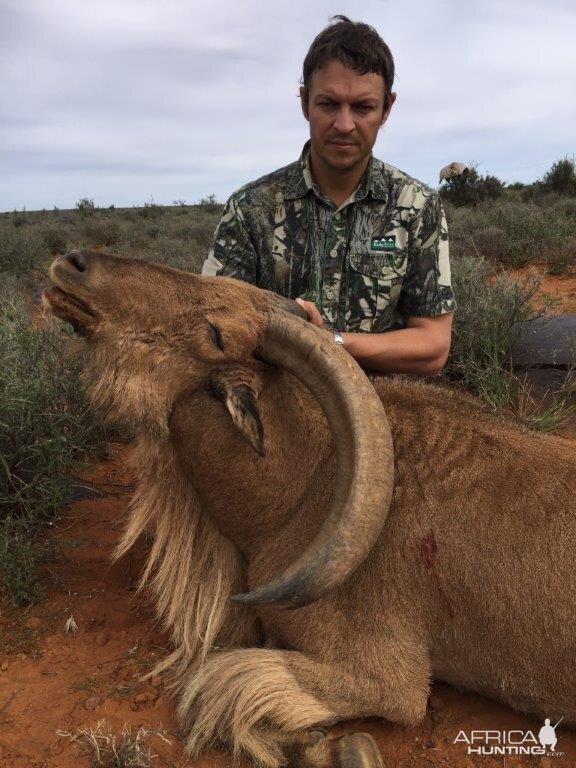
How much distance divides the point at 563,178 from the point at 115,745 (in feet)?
84.3

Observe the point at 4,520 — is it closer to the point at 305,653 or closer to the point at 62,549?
the point at 62,549

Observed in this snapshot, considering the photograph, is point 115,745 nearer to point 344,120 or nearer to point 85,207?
point 344,120

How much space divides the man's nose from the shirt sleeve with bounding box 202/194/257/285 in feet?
2.82

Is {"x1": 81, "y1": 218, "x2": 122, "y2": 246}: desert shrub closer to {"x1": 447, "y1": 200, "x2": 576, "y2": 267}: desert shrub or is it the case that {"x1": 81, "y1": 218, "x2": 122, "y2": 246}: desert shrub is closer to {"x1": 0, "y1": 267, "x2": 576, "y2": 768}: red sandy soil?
{"x1": 447, "y1": 200, "x2": 576, "y2": 267}: desert shrub

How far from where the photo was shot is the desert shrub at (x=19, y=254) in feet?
49.2

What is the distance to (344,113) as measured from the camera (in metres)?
4.16

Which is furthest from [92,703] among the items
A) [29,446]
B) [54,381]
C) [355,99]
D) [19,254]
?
[19,254]

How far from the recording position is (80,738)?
9.25 ft

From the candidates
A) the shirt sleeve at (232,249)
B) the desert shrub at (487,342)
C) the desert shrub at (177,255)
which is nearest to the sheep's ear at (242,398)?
the shirt sleeve at (232,249)

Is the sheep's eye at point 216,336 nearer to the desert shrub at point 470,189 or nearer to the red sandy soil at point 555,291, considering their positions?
the red sandy soil at point 555,291

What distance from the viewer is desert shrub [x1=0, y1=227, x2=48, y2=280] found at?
15.0 meters

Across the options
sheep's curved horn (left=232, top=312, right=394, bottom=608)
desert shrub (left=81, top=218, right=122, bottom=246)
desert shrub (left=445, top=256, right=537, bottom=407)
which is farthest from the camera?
desert shrub (left=81, top=218, right=122, bottom=246)

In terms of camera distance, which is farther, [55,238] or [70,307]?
[55,238]

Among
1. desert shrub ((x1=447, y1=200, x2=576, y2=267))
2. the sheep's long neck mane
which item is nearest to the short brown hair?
the sheep's long neck mane
